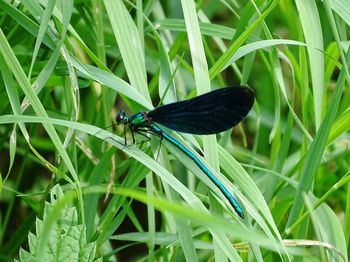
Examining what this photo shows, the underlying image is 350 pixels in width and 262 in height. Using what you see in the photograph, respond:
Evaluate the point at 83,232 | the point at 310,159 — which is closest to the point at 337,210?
the point at 310,159

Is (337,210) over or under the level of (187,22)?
under

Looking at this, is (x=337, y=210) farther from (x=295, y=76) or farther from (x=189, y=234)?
(x=189, y=234)

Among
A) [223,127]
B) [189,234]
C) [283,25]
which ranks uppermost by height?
[283,25]

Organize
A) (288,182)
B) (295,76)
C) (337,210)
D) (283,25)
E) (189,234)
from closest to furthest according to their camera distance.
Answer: (189,234) → (288,182) → (295,76) → (337,210) → (283,25)

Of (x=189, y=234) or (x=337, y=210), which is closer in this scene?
(x=189, y=234)
